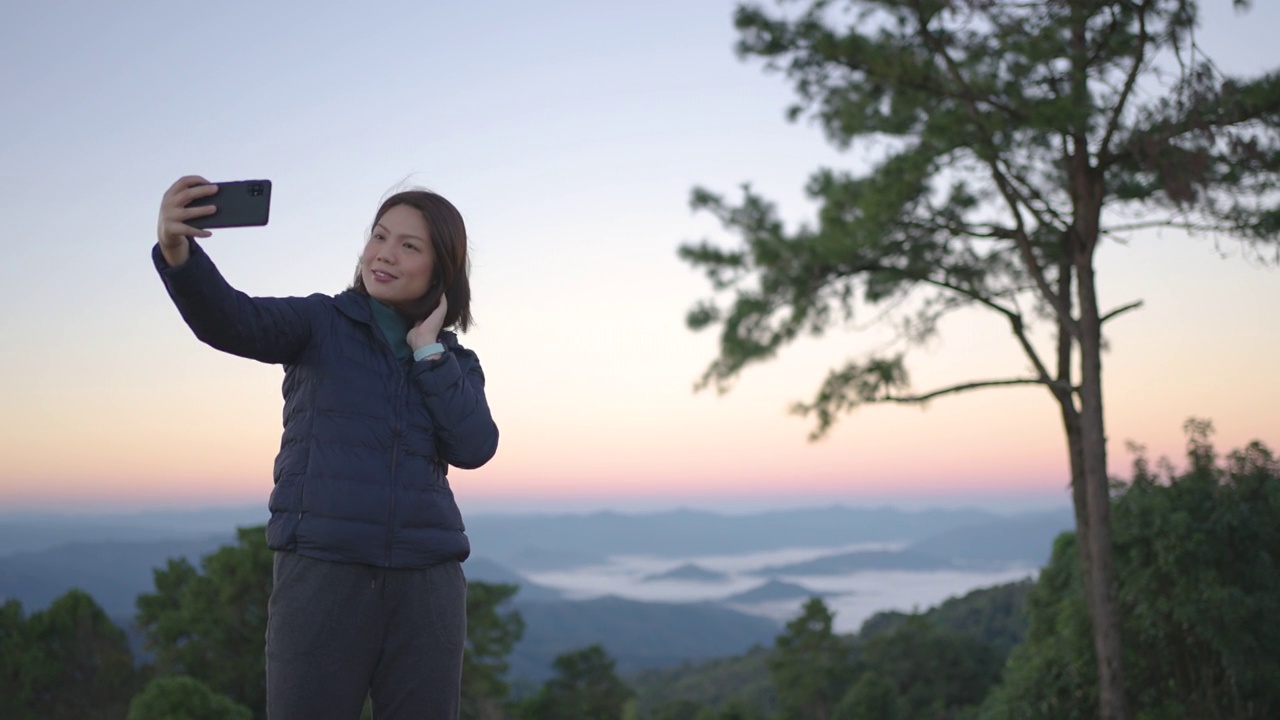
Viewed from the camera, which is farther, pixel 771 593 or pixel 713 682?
pixel 771 593

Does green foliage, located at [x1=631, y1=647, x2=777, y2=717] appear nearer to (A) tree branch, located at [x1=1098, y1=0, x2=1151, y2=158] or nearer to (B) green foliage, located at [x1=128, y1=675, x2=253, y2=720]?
(B) green foliage, located at [x1=128, y1=675, x2=253, y2=720]

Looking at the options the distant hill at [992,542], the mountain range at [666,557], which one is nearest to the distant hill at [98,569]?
the mountain range at [666,557]

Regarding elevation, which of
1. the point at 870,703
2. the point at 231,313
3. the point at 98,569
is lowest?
the point at 870,703

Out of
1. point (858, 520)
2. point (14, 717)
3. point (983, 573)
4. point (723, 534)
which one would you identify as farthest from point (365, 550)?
point (723, 534)

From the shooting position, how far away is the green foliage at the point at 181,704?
355 inches

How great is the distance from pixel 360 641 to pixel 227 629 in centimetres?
1447

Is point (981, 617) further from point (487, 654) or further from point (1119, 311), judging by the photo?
point (1119, 311)

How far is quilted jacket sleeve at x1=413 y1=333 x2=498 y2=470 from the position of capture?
1.43 meters

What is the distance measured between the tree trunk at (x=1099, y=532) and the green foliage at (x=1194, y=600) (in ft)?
2.69

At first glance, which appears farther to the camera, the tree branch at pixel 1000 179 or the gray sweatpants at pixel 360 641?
the tree branch at pixel 1000 179

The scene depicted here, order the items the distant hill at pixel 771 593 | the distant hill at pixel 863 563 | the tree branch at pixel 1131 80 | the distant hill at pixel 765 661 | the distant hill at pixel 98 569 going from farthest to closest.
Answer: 1. the distant hill at pixel 771 593
2. the distant hill at pixel 863 563
3. the distant hill at pixel 765 661
4. the distant hill at pixel 98 569
5. the tree branch at pixel 1131 80

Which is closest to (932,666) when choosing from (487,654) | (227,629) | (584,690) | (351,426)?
(584,690)

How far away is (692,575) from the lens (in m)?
78.6

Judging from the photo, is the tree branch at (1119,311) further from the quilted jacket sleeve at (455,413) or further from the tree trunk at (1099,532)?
the quilted jacket sleeve at (455,413)
